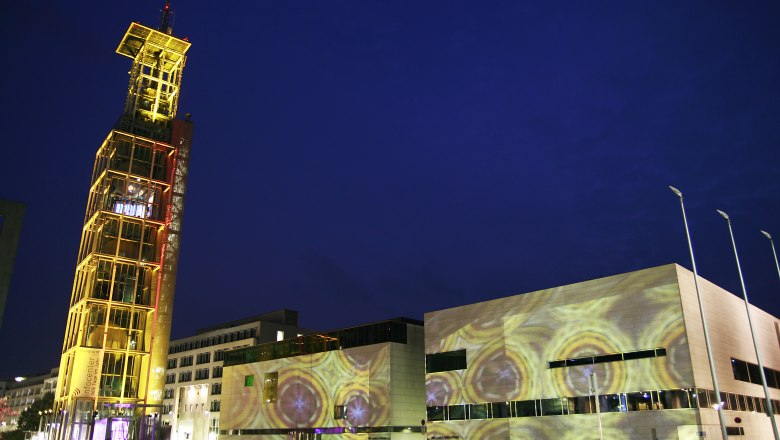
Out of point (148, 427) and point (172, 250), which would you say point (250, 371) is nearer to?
point (148, 427)

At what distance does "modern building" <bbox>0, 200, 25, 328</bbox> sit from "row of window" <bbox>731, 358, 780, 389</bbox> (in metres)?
53.7

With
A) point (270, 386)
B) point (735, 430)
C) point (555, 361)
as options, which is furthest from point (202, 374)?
point (735, 430)

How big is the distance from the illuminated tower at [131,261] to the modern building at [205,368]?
30.5 metres

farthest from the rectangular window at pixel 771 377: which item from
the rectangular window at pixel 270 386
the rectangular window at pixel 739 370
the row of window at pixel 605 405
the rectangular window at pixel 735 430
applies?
the rectangular window at pixel 270 386

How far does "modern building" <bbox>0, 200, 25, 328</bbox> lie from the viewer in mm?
30156

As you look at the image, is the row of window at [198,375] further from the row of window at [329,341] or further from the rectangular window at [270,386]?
the rectangular window at [270,386]

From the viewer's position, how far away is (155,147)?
91000 millimetres

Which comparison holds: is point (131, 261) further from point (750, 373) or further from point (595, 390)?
point (750, 373)

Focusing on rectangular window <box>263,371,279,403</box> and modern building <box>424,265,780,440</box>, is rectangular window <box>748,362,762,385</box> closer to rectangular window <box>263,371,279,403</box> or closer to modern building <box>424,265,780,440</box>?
modern building <box>424,265,780,440</box>

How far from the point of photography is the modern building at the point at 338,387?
6875 centimetres

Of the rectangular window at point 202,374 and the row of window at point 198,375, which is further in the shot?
the rectangular window at point 202,374

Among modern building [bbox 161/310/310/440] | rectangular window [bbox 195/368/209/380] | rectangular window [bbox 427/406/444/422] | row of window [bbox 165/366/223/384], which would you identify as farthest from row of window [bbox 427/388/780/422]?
rectangular window [bbox 195/368/209/380]

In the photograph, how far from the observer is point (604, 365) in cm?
5097

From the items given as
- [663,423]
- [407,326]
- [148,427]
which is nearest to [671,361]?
[663,423]
